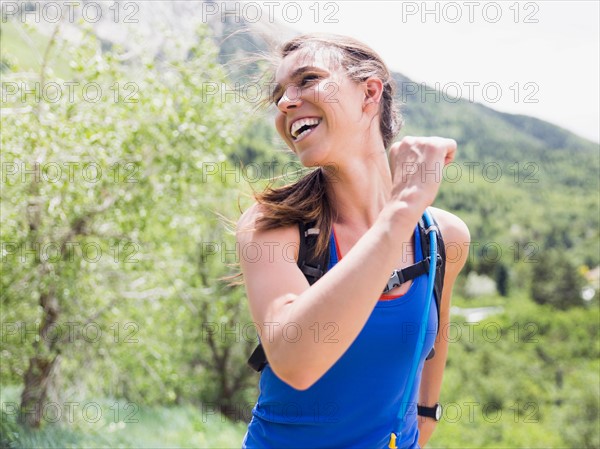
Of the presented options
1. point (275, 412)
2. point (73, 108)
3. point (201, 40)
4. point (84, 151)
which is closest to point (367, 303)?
point (275, 412)

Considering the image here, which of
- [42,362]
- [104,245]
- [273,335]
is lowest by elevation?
[42,362]

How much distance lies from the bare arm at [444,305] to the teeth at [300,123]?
0.46 meters

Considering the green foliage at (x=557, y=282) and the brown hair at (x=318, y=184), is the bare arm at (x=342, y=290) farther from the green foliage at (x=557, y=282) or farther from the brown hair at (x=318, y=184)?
the green foliage at (x=557, y=282)

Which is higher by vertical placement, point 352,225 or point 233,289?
point 352,225

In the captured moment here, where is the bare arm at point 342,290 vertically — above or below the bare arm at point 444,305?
above

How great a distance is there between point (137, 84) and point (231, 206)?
669cm

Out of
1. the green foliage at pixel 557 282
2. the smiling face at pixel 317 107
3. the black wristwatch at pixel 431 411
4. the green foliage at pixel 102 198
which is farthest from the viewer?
the green foliage at pixel 557 282

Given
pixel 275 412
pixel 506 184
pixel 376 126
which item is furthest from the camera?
pixel 506 184

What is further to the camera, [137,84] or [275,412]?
[137,84]

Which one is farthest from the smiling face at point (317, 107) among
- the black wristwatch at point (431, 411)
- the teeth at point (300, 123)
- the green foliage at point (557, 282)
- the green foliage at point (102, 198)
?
the green foliage at point (557, 282)

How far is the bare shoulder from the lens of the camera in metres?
1.81

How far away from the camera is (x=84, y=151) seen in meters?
5.52

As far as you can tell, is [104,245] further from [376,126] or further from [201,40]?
[376,126]

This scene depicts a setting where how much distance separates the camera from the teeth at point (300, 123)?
1.56 meters
